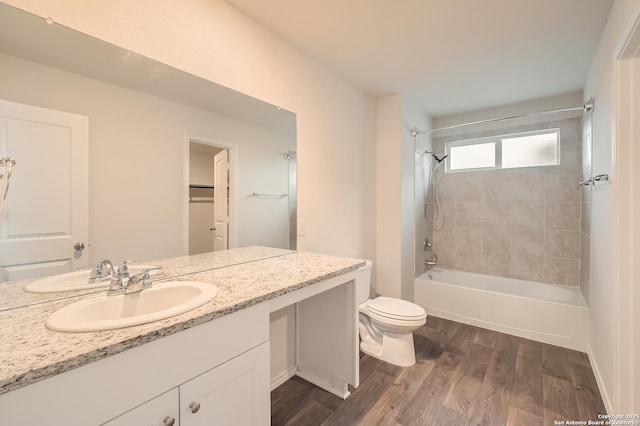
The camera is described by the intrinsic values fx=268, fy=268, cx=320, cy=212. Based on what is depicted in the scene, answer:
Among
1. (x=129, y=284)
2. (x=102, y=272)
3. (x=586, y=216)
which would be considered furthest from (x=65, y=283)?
(x=586, y=216)

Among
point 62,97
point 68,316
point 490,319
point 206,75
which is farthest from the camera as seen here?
point 490,319

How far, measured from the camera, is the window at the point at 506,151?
2889 millimetres

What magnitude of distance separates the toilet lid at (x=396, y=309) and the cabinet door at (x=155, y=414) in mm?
1585

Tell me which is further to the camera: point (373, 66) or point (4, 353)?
point (373, 66)

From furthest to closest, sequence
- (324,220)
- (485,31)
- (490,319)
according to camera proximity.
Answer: (490,319) < (324,220) < (485,31)

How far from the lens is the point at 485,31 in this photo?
5.73ft

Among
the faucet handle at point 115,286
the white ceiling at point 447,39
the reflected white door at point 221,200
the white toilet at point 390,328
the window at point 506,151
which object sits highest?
the white ceiling at point 447,39

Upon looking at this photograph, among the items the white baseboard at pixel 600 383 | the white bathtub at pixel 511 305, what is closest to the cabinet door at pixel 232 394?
the white baseboard at pixel 600 383

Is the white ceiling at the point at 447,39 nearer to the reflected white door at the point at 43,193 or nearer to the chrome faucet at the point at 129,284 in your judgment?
the reflected white door at the point at 43,193

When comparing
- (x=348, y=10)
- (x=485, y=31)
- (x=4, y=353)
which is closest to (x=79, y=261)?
(x=4, y=353)

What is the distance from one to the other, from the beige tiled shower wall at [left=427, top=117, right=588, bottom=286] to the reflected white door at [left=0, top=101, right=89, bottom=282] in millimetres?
3498

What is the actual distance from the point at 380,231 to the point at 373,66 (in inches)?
60.7

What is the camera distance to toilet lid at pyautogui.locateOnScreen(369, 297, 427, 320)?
2010mm

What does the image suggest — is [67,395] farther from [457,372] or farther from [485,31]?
[485,31]
